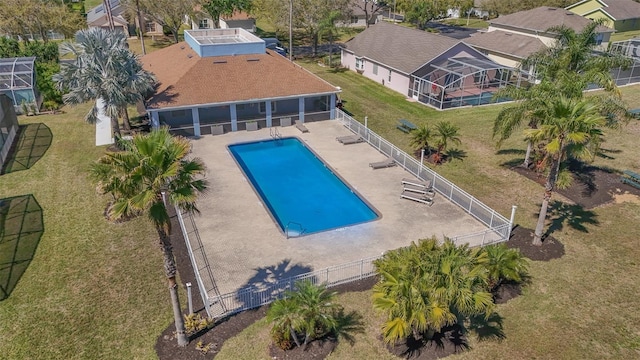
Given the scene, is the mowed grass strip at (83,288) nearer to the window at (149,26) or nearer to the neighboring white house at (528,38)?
the neighboring white house at (528,38)

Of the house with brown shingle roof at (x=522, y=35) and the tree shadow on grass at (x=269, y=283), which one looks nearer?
the tree shadow on grass at (x=269, y=283)

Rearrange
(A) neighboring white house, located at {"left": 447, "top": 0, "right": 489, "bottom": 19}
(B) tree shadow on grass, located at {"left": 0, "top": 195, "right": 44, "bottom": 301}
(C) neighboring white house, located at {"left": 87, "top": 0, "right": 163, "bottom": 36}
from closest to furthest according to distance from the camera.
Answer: (B) tree shadow on grass, located at {"left": 0, "top": 195, "right": 44, "bottom": 301} < (C) neighboring white house, located at {"left": 87, "top": 0, "right": 163, "bottom": 36} < (A) neighboring white house, located at {"left": 447, "top": 0, "right": 489, "bottom": 19}

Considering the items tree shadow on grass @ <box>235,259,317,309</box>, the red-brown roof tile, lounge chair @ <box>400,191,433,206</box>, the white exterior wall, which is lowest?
tree shadow on grass @ <box>235,259,317,309</box>

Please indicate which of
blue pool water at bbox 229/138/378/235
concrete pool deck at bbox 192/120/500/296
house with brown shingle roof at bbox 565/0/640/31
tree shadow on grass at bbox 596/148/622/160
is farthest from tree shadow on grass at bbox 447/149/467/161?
house with brown shingle roof at bbox 565/0/640/31

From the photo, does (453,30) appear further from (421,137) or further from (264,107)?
(421,137)

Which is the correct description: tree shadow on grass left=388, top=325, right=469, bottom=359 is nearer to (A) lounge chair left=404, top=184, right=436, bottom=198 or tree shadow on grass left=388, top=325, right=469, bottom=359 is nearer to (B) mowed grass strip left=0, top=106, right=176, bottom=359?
(B) mowed grass strip left=0, top=106, right=176, bottom=359

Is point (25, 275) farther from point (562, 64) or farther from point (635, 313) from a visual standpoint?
point (562, 64)

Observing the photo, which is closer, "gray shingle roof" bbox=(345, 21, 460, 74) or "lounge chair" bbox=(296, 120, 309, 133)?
"lounge chair" bbox=(296, 120, 309, 133)

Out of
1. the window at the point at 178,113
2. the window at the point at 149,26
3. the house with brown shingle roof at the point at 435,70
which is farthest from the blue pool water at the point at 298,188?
the window at the point at 149,26
